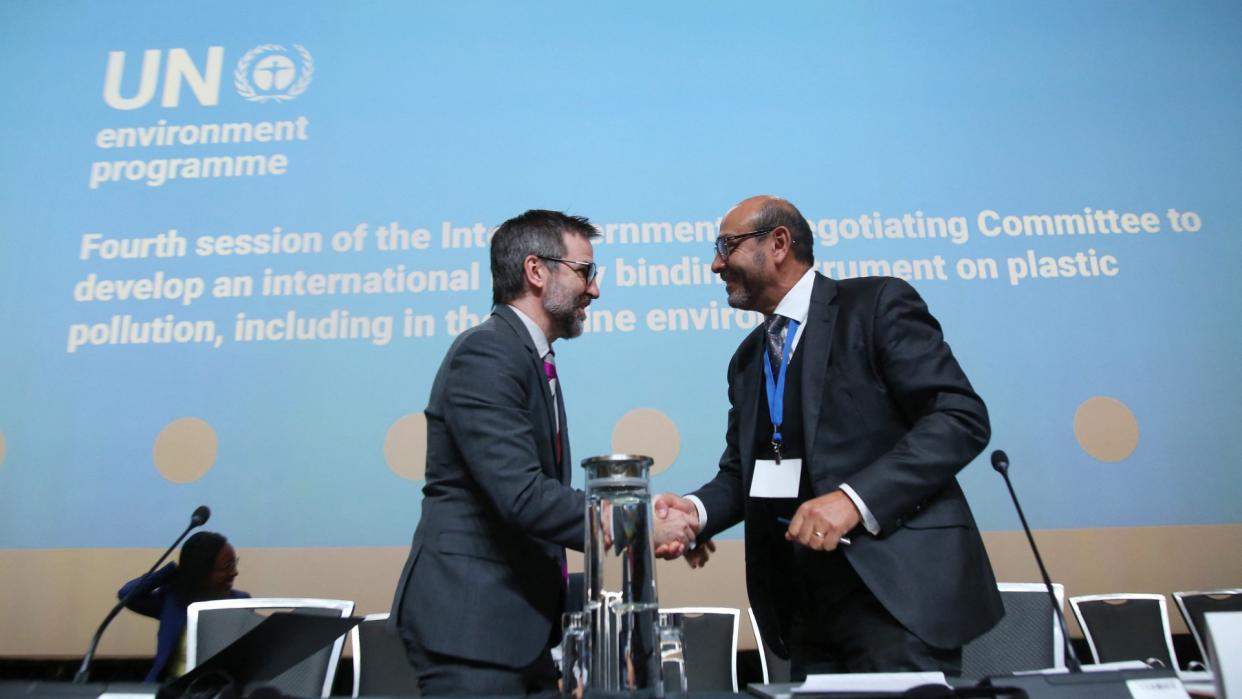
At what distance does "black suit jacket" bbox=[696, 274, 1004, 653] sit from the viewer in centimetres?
144

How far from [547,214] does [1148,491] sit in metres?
2.45

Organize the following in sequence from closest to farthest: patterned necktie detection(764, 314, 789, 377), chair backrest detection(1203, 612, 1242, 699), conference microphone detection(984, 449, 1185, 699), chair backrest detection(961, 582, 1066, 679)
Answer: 1. chair backrest detection(1203, 612, 1242, 699)
2. conference microphone detection(984, 449, 1185, 699)
3. patterned necktie detection(764, 314, 789, 377)
4. chair backrest detection(961, 582, 1066, 679)

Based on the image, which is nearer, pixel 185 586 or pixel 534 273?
pixel 534 273

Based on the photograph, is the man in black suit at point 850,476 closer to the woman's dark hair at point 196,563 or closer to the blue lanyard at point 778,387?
the blue lanyard at point 778,387

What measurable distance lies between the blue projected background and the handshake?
2.85 feet

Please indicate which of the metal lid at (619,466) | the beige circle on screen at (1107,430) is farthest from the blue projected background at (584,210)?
the metal lid at (619,466)

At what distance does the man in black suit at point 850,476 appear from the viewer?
1438mm

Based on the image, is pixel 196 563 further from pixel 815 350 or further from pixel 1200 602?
pixel 1200 602

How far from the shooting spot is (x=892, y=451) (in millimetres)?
1511

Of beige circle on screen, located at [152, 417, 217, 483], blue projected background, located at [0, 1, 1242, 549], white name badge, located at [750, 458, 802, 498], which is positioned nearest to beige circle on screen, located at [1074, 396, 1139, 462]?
blue projected background, located at [0, 1, 1242, 549]

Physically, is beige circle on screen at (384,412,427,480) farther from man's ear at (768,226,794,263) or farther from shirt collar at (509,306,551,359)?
man's ear at (768,226,794,263)

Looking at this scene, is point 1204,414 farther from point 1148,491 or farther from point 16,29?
point 16,29

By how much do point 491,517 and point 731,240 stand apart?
3.26ft

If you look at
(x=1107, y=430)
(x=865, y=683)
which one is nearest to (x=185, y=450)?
(x=865, y=683)
